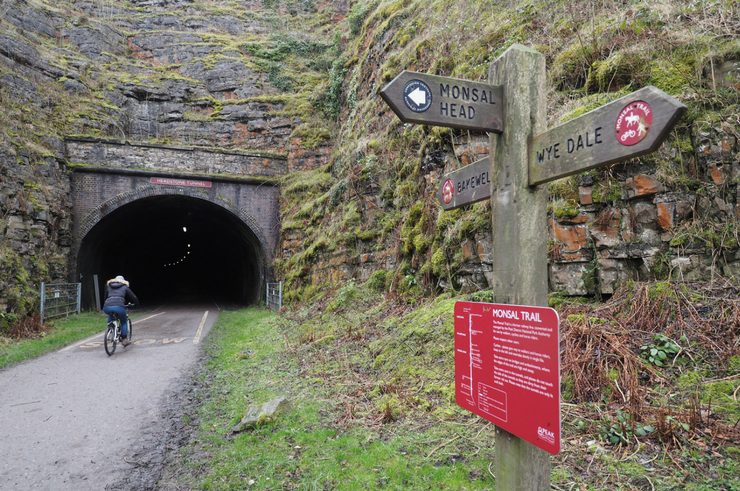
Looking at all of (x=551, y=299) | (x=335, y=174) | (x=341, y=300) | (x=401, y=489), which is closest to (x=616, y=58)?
(x=551, y=299)

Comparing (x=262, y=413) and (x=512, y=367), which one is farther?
(x=262, y=413)

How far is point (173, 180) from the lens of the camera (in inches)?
690

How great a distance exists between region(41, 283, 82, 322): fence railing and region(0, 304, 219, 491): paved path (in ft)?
13.6

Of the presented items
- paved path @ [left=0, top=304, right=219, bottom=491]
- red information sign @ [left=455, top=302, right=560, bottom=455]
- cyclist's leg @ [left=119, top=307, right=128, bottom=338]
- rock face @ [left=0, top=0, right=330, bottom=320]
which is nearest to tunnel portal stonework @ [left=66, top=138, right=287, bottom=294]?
rock face @ [left=0, top=0, right=330, bottom=320]

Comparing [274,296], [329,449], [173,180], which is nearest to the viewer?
[329,449]

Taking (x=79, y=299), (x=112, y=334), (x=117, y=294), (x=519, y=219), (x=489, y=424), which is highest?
(x=519, y=219)

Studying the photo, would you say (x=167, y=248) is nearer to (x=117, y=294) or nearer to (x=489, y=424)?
(x=117, y=294)

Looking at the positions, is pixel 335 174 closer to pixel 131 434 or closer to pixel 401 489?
pixel 131 434

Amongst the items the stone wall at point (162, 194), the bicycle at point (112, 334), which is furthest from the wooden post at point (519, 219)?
the stone wall at point (162, 194)

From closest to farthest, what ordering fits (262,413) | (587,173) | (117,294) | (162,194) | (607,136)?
1. (607,136)
2. (262,413)
3. (587,173)
4. (117,294)
5. (162,194)

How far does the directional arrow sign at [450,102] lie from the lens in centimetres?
224

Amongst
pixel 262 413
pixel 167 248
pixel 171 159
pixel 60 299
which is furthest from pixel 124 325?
pixel 167 248

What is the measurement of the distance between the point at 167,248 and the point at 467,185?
33.8 metres

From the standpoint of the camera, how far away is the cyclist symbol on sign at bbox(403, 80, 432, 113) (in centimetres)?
223
